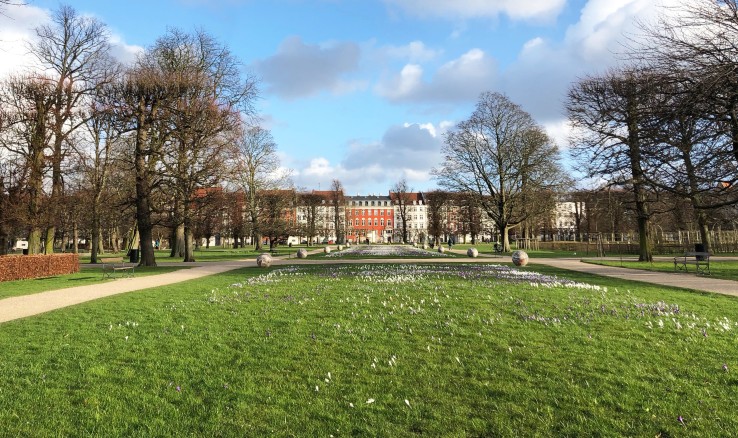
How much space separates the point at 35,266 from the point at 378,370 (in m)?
22.2

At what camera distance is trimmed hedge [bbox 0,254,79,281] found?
19.5m

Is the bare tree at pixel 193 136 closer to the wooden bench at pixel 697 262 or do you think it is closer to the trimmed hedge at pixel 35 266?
the trimmed hedge at pixel 35 266

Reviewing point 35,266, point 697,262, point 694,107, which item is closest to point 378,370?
point 694,107

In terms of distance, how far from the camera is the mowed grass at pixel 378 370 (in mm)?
4113

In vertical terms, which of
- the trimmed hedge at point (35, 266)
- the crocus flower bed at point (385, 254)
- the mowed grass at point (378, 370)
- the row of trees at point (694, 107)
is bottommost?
the crocus flower bed at point (385, 254)

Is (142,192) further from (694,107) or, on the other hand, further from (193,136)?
(694,107)

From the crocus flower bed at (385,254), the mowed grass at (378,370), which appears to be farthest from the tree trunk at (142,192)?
the crocus flower bed at (385,254)

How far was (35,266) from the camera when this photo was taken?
21.0m

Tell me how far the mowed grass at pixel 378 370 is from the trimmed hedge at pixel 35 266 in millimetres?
12572

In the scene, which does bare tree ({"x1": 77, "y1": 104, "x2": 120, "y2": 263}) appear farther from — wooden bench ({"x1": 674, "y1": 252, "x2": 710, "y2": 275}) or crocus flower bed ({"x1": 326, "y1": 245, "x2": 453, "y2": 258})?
wooden bench ({"x1": 674, "y1": 252, "x2": 710, "y2": 275})

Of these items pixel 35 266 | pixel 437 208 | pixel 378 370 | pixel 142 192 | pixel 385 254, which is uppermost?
pixel 437 208

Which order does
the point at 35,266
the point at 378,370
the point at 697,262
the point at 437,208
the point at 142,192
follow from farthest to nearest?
1. the point at 437,208
2. the point at 142,192
3. the point at 35,266
4. the point at 697,262
5. the point at 378,370

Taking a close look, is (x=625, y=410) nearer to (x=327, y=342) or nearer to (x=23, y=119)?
(x=327, y=342)

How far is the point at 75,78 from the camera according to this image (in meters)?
27.7
